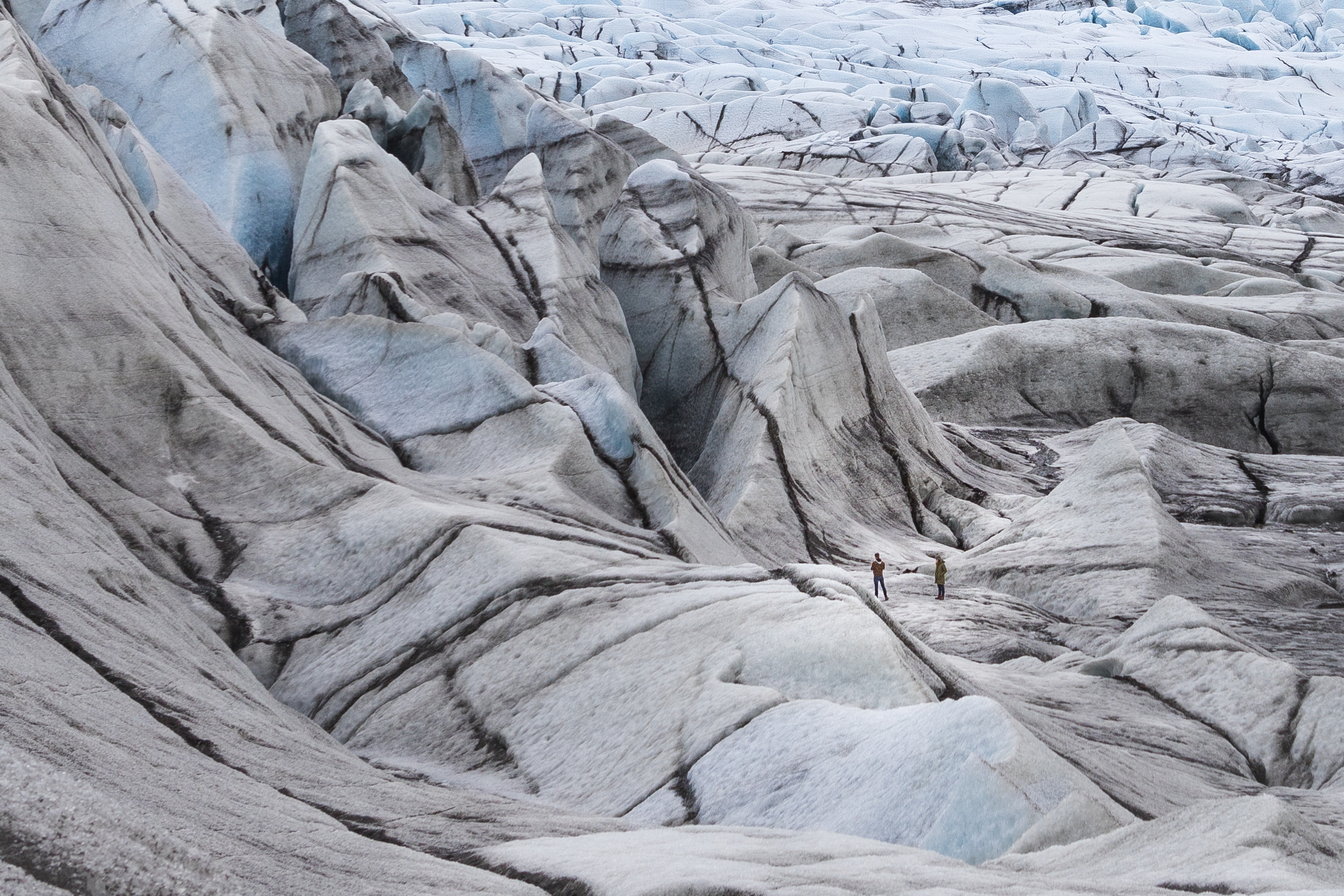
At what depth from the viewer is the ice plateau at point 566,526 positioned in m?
4.77

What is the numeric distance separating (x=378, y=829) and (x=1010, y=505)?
12215 millimetres

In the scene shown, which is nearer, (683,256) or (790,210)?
(683,256)

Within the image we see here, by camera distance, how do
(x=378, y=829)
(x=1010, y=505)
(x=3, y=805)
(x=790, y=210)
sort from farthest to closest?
(x=790, y=210), (x=1010, y=505), (x=378, y=829), (x=3, y=805)

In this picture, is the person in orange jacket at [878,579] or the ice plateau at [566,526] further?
the person in orange jacket at [878,579]

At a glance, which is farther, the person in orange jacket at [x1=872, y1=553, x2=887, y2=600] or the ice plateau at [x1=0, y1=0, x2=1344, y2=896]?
the person in orange jacket at [x1=872, y1=553, x2=887, y2=600]

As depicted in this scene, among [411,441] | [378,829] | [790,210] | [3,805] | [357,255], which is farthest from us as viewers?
[790,210]

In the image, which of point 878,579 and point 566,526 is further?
point 878,579

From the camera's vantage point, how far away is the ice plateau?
4770 millimetres

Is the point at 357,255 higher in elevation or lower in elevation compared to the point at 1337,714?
higher

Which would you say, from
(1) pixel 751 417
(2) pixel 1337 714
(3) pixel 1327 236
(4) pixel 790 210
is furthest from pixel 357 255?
(3) pixel 1327 236

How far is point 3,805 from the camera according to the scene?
9.24ft

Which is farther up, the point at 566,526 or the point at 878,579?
the point at 566,526

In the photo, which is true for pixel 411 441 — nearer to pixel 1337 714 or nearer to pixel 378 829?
pixel 378 829

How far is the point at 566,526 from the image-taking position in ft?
30.6
